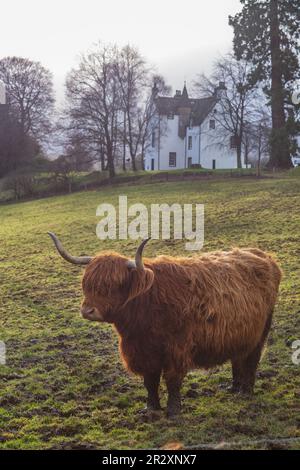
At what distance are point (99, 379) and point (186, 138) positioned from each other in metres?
56.2

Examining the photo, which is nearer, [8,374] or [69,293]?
[8,374]

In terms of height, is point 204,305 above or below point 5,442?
above

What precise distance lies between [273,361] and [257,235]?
10.5 metres

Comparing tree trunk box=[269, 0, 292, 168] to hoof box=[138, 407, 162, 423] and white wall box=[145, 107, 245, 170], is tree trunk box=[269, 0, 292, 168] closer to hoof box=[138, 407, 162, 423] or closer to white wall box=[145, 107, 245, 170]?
white wall box=[145, 107, 245, 170]

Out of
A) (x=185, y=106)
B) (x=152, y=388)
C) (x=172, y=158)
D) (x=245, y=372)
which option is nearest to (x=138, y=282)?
(x=152, y=388)

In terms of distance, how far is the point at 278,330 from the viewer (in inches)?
374

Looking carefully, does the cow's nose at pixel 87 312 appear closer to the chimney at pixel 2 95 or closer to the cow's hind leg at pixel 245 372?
the cow's hind leg at pixel 245 372

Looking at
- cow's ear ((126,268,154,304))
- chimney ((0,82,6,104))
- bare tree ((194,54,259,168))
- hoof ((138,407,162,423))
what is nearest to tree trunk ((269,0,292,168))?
bare tree ((194,54,259,168))

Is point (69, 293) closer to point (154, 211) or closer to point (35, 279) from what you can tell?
point (35, 279)

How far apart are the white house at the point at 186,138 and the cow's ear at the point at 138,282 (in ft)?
167

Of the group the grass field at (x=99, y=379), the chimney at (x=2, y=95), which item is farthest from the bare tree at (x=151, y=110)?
the grass field at (x=99, y=379)

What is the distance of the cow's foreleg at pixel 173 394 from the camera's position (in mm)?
6230

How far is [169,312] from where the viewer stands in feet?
20.4
